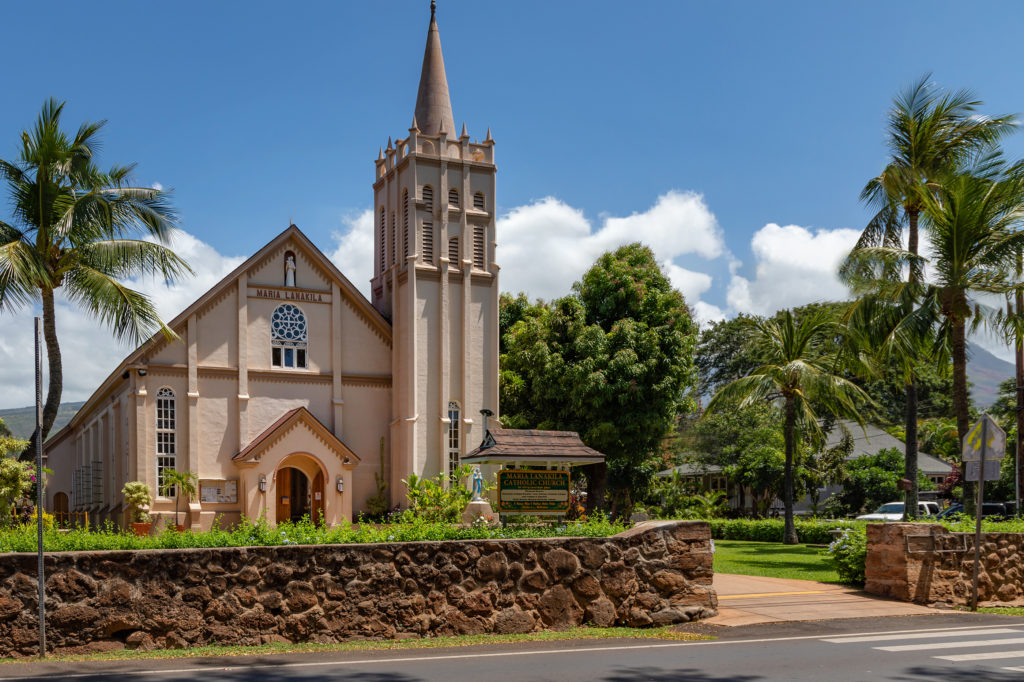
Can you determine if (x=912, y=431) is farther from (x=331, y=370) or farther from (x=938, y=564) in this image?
(x=331, y=370)

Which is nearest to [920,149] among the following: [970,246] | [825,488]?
[970,246]

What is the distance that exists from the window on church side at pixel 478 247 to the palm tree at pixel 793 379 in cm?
972

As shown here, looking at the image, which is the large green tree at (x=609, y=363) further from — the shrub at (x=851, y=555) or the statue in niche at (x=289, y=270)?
the shrub at (x=851, y=555)

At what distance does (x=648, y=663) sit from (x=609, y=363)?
27.7 metres

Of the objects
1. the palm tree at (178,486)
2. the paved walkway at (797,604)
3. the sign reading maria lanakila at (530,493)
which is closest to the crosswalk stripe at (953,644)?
the paved walkway at (797,604)

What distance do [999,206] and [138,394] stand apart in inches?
970

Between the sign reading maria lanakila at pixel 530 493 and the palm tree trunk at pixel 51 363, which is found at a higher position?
the palm tree trunk at pixel 51 363

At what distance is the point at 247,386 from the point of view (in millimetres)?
32750

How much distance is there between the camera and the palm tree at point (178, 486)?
30656 mm

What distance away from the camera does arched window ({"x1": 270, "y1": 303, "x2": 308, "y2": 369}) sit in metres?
33.7

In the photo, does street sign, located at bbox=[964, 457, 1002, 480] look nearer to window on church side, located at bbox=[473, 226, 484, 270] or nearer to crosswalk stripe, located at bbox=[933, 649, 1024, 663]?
crosswalk stripe, located at bbox=[933, 649, 1024, 663]

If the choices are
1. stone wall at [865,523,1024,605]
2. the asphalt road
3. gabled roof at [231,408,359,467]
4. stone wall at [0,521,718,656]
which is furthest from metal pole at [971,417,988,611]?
gabled roof at [231,408,359,467]

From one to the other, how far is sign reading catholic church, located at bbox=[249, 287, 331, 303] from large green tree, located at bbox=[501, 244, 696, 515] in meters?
9.12

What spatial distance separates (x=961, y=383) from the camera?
21.8 m
